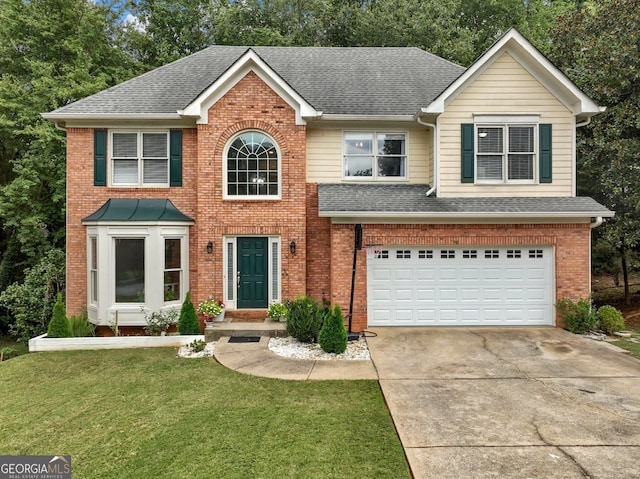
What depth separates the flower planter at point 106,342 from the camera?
860 centimetres

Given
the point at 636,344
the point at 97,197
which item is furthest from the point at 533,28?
the point at 97,197

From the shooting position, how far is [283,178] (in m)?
10.4

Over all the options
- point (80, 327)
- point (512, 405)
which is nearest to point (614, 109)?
point (512, 405)

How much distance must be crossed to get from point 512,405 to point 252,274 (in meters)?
7.15

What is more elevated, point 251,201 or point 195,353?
point 251,201

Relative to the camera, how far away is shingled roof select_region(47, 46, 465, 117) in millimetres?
10836

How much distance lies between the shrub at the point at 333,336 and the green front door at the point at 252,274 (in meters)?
2.99

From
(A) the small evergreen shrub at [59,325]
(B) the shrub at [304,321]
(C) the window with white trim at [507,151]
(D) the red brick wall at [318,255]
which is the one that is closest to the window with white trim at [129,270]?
(A) the small evergreen shrub at [59,325]

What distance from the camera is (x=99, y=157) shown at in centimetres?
1056

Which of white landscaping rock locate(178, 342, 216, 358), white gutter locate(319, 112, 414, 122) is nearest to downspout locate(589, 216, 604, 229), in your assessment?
white gutter locate(319, 112, 414, 122)

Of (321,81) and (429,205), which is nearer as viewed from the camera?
(429,205)

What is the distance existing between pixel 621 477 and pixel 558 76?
9.88 metres

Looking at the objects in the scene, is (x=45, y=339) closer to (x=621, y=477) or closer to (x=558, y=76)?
(x=621, y=477)

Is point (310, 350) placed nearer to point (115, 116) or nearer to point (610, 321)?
point (610, 321)
